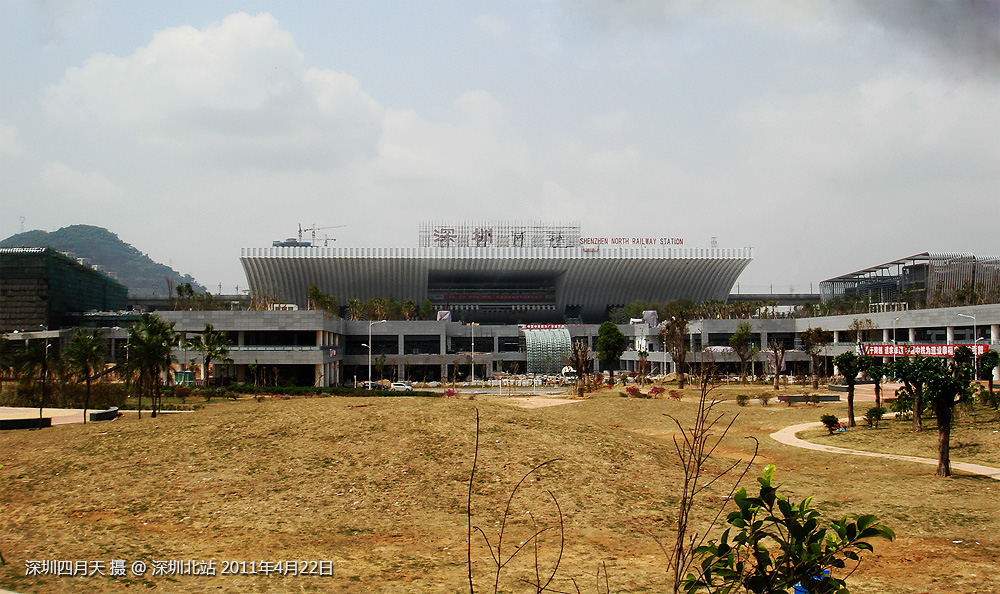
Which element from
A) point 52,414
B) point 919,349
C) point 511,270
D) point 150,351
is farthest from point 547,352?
point 52,414

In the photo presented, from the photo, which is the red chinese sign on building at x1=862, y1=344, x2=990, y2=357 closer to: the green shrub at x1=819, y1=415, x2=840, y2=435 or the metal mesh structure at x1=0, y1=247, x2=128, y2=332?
the green shrub at x1=819, y1=415, x2=840, y2=435

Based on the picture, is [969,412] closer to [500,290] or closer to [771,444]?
[771,444]

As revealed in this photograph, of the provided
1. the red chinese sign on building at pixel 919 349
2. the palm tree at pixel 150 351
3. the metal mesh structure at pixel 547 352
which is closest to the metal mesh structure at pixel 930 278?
the red chinese sign on building at pixel 919 349

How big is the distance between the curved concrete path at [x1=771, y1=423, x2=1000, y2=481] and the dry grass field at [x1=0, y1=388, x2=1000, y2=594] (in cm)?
133

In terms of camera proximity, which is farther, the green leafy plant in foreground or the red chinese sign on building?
the red chinese sign on building

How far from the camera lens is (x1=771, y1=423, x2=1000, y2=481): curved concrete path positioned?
92.3 feet

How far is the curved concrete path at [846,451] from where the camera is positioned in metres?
28.1

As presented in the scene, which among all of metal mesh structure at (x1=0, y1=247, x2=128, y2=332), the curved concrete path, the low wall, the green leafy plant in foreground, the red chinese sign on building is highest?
metal mesh structure at (x1=0, y1=247, x2=128, y2=332)

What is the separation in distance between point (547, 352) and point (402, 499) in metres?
101

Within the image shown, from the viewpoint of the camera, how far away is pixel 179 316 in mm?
97438

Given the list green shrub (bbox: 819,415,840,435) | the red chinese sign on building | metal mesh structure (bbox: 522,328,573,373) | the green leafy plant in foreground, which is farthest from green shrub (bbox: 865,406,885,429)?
metal mesh structure (bbox: 522,328,573,373)

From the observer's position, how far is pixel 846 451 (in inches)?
1382

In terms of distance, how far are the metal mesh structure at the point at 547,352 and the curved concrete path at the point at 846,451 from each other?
76.0 metres

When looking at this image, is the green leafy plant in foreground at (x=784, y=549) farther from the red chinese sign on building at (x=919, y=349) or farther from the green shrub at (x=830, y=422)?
the red chinese sign on building at (x=919, y=349)
